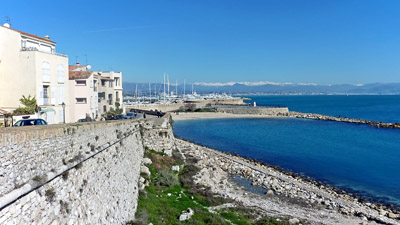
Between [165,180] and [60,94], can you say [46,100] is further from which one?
[165,180]

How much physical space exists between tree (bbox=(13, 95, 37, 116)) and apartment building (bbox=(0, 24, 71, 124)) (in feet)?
3.05

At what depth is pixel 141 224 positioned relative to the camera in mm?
13195

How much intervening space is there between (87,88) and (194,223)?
22.1m

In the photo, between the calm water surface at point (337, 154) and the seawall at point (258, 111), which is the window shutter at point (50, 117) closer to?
the calm water surface at point (337, 154)

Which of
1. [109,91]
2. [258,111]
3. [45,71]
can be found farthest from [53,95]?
[258,111]

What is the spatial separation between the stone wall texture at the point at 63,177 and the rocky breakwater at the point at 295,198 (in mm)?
9514

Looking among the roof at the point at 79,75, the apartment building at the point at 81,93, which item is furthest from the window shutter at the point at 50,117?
the roof at the point at 79,75

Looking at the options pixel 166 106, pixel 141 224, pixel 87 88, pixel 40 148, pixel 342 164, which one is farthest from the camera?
pixel 166 106

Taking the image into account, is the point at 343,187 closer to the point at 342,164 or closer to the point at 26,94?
the point at 342,164

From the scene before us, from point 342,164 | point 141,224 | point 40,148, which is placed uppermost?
point 40,148

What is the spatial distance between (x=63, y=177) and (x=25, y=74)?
17.8 metres

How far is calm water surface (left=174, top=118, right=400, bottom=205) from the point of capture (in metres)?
28.5

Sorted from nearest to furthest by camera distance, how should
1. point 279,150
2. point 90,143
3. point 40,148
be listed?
point 40,148 < point 90,143 < point 279,150

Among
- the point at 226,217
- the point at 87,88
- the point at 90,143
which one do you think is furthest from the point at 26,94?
the point at 226,217
